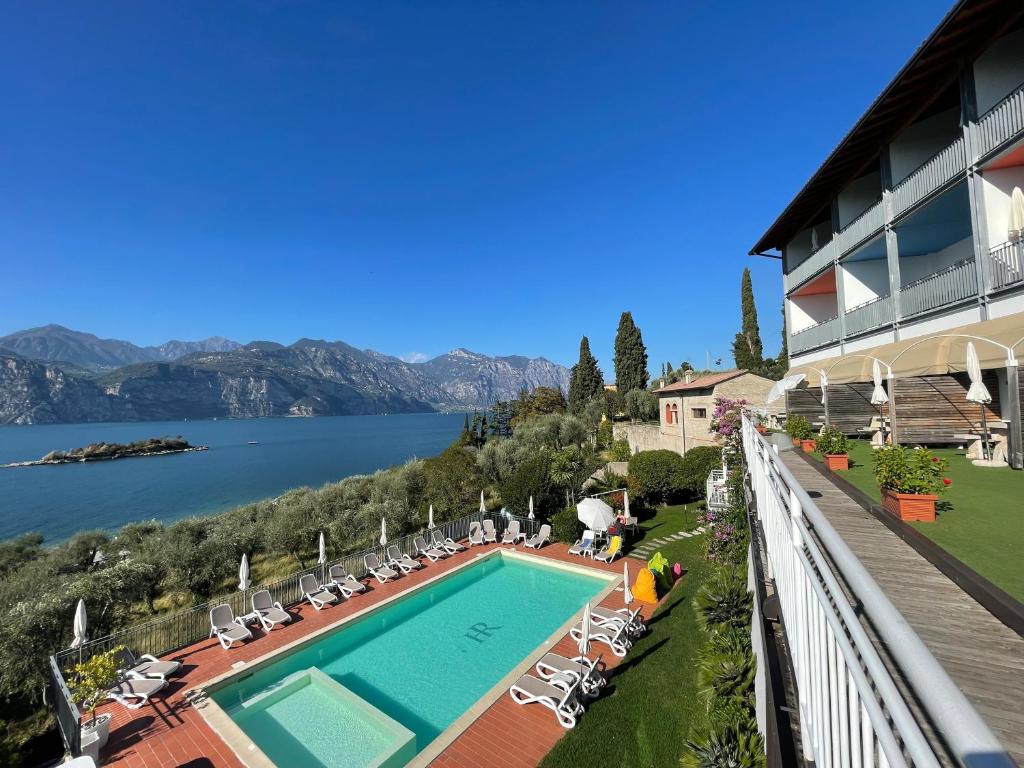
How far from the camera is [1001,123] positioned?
350 inches

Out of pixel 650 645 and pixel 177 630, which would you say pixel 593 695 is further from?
pixel 177 630

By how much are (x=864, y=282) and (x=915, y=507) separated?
474 inches

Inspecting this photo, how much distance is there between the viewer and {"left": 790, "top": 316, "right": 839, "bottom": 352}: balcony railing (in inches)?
620

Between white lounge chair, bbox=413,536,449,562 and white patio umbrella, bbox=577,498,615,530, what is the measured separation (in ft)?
17.2

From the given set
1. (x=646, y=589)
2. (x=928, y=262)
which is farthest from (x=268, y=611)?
(x=928, y=262)

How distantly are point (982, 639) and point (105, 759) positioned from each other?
11.5 meters

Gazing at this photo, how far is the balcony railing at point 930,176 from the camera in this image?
998cm

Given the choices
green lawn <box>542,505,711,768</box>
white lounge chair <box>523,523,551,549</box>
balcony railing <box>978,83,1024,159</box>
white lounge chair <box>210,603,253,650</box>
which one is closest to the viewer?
green lawn <box>542,505,711,768</box>

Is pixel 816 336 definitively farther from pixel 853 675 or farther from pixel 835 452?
pixel 853 675

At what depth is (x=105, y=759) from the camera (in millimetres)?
7402

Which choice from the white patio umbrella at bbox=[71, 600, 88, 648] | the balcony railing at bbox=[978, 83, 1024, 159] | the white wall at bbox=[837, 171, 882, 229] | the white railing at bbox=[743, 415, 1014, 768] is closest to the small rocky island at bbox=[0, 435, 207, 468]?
the white patio umbrella at bbox=[71, 600, 88, 648]

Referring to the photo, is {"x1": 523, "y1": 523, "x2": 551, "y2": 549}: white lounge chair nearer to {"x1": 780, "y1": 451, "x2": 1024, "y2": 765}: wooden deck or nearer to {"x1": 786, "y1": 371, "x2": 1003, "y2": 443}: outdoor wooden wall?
{"x1": 786, "y1": 371, "x2": 1003, "y2": 443}: outdoor wooden wall

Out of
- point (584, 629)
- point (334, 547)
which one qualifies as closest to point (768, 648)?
point (584, 629)

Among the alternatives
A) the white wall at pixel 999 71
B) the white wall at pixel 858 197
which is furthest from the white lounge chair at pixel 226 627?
the white wall at pixel 858 197
